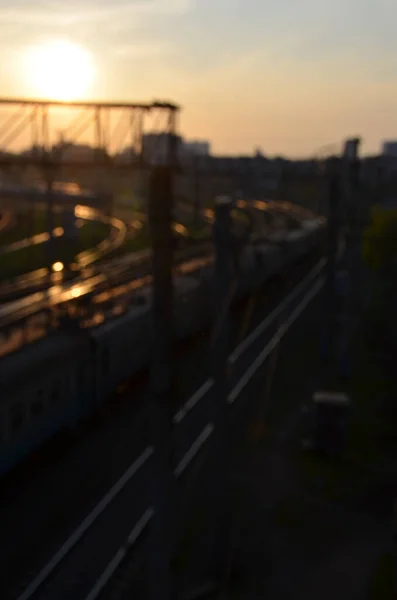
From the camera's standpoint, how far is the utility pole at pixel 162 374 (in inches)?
200

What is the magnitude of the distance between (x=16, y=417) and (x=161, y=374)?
3.73 meters

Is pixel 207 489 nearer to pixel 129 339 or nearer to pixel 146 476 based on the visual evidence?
pixel 146 476

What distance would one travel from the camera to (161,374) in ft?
17.1

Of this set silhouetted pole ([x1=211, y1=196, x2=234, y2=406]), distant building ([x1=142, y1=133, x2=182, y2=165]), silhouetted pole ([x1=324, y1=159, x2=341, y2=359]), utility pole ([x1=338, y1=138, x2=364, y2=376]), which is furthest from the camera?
silhouetted pole ([x1=324, y1=159, x2=341, y2=359])

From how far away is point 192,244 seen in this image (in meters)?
23.7

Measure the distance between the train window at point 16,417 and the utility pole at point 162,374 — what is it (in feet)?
11.1

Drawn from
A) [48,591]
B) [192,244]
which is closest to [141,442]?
[48,591]

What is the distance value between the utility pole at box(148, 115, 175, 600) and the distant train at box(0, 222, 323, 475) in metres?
3.24

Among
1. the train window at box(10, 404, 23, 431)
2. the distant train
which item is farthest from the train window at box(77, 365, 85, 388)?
the train window at box(10, 404, 23, 431)

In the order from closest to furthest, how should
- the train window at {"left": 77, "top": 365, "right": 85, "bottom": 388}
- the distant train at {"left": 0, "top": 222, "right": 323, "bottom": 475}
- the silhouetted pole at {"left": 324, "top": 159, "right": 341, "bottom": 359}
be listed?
the distant train at {"left": 0, "top": 222, "right": 323, "bottom": 475}, the train window at {"left": 77, "top": 365, "right": 85, "bottom": 388}, the silhouetted pole at {"left": 324, "top": 159, "right": 341, "bottom": 359}

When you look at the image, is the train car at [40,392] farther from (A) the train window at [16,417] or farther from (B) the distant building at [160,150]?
(B) the distant building at [160,150]

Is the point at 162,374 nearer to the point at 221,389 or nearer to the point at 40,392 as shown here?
the point at 221,389

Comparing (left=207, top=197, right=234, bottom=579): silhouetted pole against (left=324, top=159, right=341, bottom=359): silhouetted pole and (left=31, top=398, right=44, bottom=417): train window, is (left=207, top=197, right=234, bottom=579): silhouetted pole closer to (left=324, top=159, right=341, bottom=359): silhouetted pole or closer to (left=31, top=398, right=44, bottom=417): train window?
(left=31, top=398, right=44, bottom=417): train window

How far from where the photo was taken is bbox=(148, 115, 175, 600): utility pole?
16.7 feet
